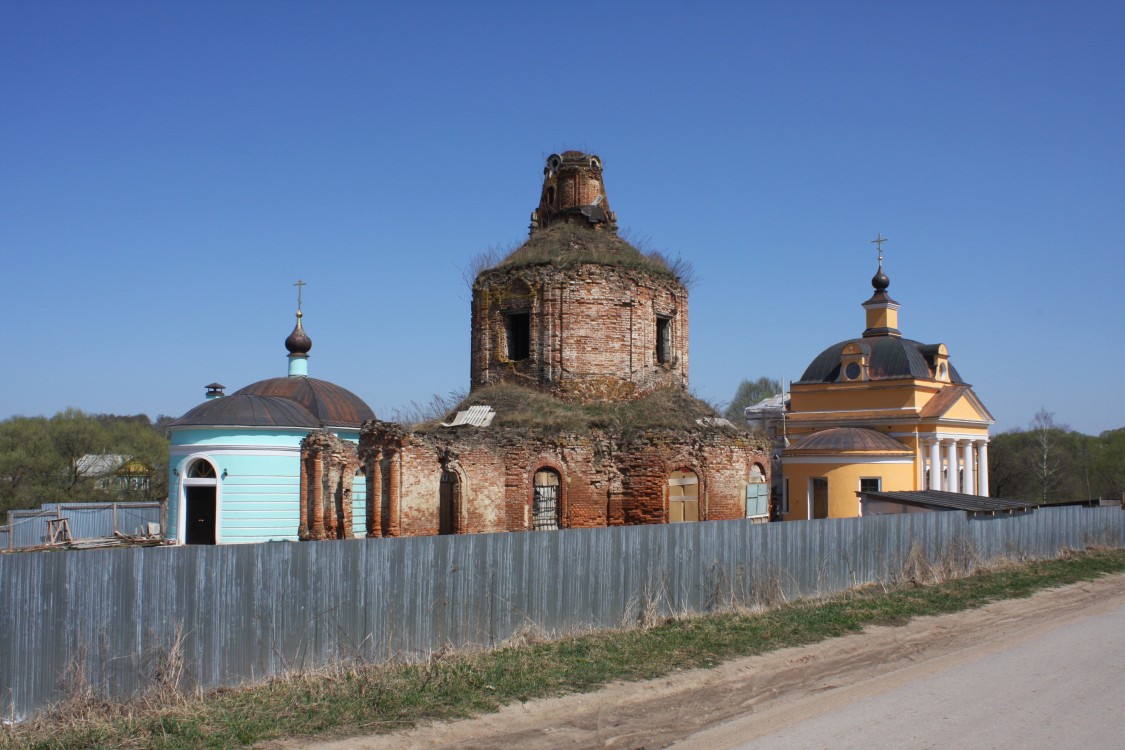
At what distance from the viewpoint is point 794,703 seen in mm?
9125

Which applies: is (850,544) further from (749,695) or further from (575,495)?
(749,695)

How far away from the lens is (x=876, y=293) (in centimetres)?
4234

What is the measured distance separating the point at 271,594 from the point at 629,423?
1073cm

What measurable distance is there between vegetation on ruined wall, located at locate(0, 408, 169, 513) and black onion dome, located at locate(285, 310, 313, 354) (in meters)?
13.4

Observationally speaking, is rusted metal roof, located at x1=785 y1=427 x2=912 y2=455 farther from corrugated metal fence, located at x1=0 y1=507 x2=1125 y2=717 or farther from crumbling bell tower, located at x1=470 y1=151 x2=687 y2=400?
corrugated metal fence, located at x1=0 y1=507 x2=1125 y2=717

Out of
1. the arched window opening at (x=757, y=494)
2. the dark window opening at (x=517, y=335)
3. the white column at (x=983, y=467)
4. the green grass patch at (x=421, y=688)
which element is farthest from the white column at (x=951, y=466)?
the green grass patch at (x=421, y=688)

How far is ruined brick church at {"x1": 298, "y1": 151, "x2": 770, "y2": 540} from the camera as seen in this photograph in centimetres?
1742

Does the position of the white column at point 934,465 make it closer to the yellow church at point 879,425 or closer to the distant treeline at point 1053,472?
the yellow church at point 879,425

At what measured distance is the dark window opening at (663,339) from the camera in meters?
21.9

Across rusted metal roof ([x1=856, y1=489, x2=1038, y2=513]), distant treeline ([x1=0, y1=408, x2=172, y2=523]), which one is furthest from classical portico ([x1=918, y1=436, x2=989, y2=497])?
distant treeline ([x1=0, y1=408, x2=172, y2=523])

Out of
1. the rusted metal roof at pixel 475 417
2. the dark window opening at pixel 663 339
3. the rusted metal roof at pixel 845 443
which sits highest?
the dark window opening at pixel 663 339

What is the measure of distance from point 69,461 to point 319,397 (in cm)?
1726

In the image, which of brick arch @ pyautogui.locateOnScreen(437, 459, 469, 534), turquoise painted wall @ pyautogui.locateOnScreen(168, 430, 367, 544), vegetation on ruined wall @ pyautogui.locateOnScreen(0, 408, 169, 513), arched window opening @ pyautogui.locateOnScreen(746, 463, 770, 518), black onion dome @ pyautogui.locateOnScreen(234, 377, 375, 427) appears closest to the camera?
brick arch @ pyautogui.locateOnScreen(437, 459, 469, 534)

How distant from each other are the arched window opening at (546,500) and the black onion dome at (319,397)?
39.9 feet
